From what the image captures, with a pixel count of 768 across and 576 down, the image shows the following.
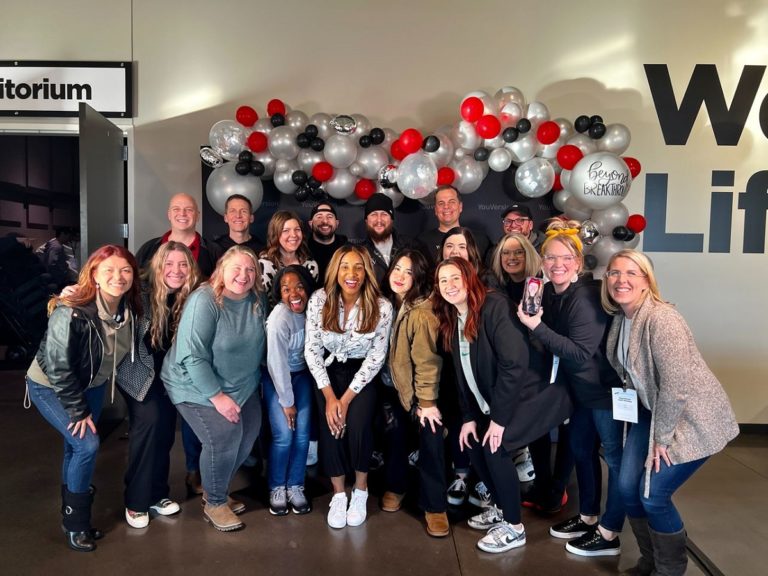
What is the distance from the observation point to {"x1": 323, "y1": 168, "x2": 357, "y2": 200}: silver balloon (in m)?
4.13

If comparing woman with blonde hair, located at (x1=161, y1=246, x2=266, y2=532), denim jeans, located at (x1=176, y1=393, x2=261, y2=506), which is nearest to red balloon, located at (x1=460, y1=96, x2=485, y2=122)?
woman with blonde hair, located at (x1=161, y1=246, x2=266, y2=532)

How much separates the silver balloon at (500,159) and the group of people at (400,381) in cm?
106

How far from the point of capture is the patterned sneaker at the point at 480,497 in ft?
9.97

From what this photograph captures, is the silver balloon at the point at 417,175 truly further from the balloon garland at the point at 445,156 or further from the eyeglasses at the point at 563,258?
the eyeglasses at the point at 563,258

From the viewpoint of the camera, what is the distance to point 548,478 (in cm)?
302

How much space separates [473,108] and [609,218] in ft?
4.11

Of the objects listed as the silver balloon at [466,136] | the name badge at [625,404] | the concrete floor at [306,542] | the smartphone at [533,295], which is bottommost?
the concrete floor at [306,542]

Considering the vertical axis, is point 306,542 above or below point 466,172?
below

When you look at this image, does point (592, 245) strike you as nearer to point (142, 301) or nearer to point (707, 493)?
point (707, 493)

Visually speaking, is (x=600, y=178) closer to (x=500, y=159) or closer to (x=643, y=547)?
(x=500, y=159)

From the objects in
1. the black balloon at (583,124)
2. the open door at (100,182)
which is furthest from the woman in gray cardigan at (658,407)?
the open door at (100,182)

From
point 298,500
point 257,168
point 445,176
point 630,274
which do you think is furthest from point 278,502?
point 445,176

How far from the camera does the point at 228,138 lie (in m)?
4.08

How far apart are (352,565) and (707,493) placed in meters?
2.23
